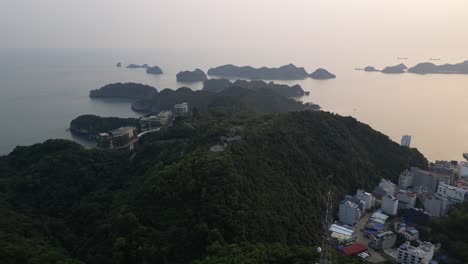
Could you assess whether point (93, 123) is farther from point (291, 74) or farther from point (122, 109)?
point (291, 74)

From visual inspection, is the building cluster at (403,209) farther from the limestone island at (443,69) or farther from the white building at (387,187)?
the limestone island at (443,69)

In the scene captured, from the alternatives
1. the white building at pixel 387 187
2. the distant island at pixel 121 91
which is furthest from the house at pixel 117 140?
the distant island at pixel 121 91

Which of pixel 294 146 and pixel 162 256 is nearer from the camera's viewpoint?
pixel 162 256

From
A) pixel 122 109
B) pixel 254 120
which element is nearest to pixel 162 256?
pixel 254 120

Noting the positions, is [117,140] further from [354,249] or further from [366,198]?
[354,249]

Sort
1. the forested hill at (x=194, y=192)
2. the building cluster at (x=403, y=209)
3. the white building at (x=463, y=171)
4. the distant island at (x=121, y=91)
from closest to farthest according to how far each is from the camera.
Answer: the forested hill at (x=194, y=192), the building cluster at (x=403, y=209), the white building at (x=463, y=171), the distant island at (x=121, y=91)
